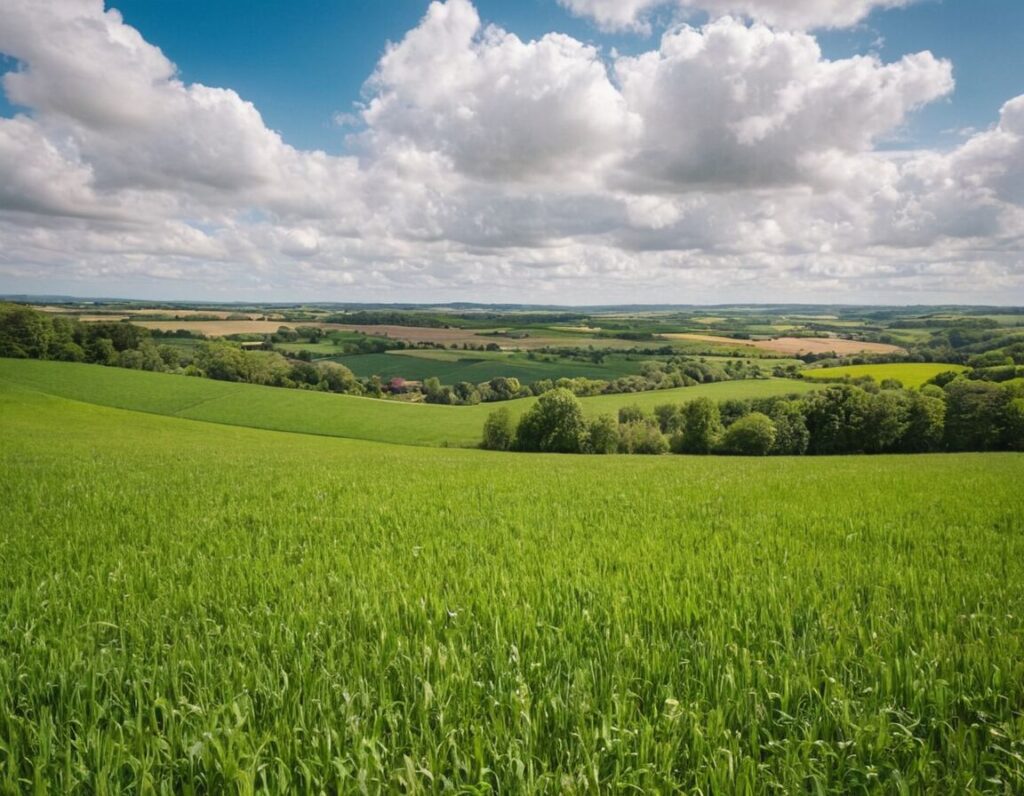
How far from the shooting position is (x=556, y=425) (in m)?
66.1

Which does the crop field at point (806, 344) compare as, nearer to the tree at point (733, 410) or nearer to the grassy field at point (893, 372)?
the grassy field at point (893, 372)

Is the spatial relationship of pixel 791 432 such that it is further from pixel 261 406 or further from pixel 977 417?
pixel 261 406

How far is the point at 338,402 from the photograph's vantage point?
7706 centimetres

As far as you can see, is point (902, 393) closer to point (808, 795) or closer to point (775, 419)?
point (775, 419)

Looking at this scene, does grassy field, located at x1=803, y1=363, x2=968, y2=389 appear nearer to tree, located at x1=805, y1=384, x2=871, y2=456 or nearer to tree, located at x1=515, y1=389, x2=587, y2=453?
tree, located at x1=805, y1=384, x2=871, y2=456

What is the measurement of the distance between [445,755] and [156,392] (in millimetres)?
84758

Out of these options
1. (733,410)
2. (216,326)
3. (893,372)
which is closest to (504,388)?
(733,410)

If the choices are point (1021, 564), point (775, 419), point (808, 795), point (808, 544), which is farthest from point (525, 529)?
point (775, 419)

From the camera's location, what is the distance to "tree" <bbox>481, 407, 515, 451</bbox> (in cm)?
6544

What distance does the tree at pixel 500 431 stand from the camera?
6544cm

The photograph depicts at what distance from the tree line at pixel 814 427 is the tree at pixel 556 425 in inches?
5.0

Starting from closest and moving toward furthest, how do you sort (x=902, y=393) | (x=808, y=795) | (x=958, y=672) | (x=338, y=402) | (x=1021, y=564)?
(x=808, y=795) < (x=958, y=672) < (x=1021, y=564) < (x=902, y=393) < (x=338, y=402)

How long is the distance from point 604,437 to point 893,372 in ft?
231

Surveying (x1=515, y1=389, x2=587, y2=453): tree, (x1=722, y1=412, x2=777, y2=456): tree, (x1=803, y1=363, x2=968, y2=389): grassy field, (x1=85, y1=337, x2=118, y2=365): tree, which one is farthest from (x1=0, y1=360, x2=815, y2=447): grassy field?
(x1=803, y1=363, x2=968, y2=389): grassy field
